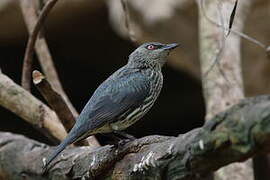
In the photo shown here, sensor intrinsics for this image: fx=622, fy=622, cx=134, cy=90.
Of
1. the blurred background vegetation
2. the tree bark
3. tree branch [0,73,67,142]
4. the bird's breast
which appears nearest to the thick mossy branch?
tree branch [0,73,67,142]

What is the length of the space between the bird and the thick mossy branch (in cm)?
16

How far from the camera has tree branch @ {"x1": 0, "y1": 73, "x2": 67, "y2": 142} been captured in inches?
185

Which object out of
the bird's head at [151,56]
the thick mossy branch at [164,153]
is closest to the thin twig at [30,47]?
the thick mossy branch at [164,153]

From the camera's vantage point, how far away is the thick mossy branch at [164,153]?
94.6 inches

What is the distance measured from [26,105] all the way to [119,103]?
32.7 inches

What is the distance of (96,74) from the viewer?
408 inches

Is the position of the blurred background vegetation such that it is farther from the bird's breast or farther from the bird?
the bird's breast

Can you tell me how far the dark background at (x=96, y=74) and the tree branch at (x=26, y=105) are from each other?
4831 millimetres

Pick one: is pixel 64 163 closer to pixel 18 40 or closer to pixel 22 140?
pixel 22 140

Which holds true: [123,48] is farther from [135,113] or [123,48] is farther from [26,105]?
[135,113]

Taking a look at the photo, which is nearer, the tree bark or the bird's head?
the bird's head

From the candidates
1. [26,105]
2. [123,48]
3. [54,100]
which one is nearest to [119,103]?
[54,100]

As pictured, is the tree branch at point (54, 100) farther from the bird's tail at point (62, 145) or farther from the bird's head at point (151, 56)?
the bird's head at point (151, 56)

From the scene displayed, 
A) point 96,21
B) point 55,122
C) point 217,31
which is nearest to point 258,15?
point 217,31
